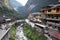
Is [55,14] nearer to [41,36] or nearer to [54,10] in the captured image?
[54,10]

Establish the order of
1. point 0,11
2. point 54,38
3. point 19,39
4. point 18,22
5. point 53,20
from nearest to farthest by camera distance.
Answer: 1. point 54,38
2. point 19,39
3. point 53,20
4. point 0,11
5. point 18,22

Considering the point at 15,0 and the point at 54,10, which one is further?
the point at 15,0

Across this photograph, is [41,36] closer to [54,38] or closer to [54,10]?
[54,38]

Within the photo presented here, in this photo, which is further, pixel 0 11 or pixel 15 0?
pixel 15 0

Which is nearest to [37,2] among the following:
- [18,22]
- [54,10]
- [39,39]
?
[18,22]

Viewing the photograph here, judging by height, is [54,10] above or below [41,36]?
above

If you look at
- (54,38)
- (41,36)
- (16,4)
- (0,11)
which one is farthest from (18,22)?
(16,4)

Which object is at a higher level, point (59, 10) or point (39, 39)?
point (59, 10)

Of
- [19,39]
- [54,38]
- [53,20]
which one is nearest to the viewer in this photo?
[54,38]

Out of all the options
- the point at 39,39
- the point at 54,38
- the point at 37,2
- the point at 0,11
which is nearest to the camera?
the point at 54,38
